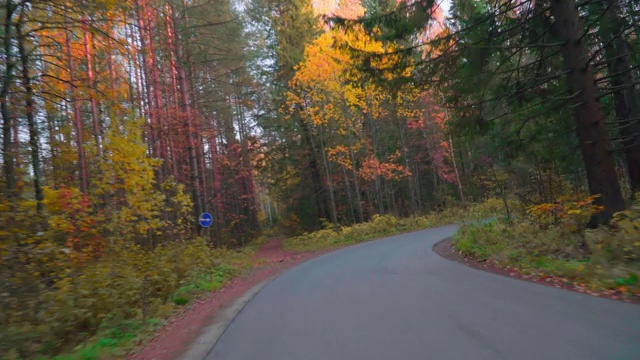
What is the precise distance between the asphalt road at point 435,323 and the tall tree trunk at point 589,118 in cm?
337

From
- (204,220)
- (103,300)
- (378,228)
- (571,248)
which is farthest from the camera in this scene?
(378,228)

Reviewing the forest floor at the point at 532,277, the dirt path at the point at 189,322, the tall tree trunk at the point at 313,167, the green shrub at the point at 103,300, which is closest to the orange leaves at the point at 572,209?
the forest floor at the point at 532,277

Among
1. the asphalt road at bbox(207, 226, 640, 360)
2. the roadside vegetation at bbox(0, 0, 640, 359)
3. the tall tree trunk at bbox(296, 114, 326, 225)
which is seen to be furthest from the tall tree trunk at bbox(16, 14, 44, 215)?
the tall tree trunk at bbox(296, 114, 326, 225)

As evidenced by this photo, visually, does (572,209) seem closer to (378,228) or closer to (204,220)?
(204,220)

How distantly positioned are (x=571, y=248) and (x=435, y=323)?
5.56 metres

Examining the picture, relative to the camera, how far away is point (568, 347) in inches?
176

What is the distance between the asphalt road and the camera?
4648 millimetres

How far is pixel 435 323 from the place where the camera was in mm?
5793

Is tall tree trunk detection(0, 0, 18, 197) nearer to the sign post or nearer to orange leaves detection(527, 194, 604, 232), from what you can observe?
the sign post

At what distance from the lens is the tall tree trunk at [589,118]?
950 centimetres

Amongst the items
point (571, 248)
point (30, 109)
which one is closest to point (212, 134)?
point (30, 109)

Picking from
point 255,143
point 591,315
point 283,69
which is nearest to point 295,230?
point 255,143

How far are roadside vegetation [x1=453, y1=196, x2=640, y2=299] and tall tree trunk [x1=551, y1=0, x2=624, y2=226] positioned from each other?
1.20 feet

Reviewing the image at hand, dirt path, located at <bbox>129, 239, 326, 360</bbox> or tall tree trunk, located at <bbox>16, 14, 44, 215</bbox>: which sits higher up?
tall tree trunk, located at <bbox>16, 14, 44, 215</bbox>
